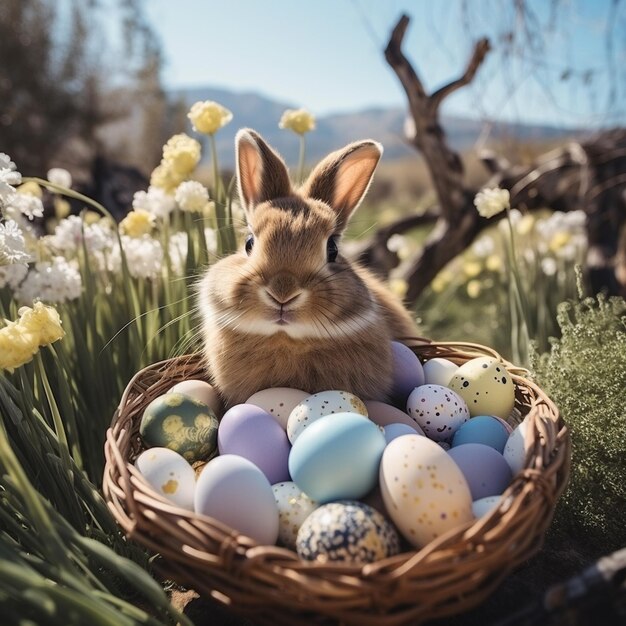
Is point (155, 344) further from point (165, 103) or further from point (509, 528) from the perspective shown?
point (165, 103)

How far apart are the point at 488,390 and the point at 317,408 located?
648mm

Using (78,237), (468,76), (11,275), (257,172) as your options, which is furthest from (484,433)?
(468,76)

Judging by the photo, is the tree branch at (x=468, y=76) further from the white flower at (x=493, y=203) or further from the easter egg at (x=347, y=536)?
the easter egg at (x=347, y=536)

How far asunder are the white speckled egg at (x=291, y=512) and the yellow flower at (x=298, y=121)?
1.70 m

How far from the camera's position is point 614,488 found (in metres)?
1.92

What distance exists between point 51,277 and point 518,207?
3.10 meters

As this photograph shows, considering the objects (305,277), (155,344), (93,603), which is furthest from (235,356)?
(93,603)

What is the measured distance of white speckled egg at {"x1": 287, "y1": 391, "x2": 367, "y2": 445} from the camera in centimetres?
179

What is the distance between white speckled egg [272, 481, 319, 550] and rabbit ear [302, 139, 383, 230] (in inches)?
39.8

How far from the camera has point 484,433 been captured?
190 cm

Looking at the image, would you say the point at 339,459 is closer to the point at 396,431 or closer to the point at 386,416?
the point at 396,431

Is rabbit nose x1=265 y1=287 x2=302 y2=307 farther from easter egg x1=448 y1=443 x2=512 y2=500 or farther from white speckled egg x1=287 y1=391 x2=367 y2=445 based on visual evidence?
easter egg x1=448 y1=443 x2=512 y2=500

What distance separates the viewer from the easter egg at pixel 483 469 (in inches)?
65.0

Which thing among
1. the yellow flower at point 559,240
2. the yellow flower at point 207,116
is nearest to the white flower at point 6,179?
the yellow flower at point 207,116
